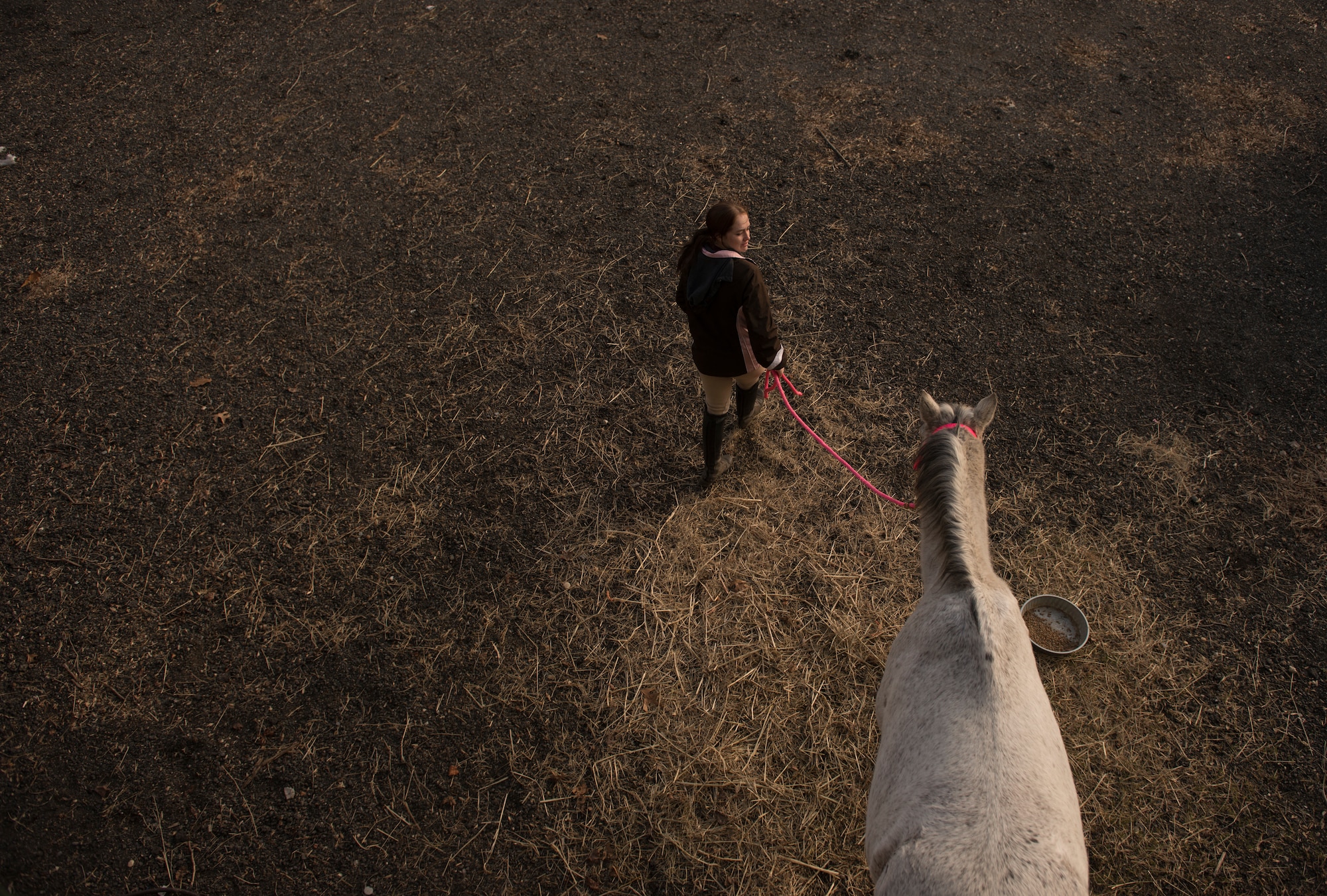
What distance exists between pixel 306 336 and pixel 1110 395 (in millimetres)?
4914

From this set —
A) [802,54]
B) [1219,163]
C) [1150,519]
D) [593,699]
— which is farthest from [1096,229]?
[593,699]

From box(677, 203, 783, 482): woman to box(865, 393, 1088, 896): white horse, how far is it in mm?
783

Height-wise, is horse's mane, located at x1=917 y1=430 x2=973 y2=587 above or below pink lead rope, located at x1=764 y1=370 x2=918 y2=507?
above

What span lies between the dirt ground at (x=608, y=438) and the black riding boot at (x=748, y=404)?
0.47ft

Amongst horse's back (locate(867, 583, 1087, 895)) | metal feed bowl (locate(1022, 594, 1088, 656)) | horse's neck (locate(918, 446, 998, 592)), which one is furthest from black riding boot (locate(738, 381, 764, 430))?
metal feed bowl (locate(1022, 594, 1088, 656))

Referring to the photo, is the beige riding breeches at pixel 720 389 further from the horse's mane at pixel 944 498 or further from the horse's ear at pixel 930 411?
the horse's mane at pixel 944 498

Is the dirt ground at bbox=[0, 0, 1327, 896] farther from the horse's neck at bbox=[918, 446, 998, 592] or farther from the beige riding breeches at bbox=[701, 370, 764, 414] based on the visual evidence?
the horse's neck at bbox=[918, 446, 998, 592]

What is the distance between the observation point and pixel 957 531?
8.50 feet

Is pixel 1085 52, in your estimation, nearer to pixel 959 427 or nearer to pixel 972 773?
pixel 959 427

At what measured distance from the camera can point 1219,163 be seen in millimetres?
5410

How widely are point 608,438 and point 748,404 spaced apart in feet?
2.74

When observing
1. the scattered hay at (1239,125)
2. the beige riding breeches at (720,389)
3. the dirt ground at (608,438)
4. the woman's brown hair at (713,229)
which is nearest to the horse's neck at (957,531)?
the dirt ground at (608,438)

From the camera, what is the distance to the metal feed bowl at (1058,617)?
10.9ft

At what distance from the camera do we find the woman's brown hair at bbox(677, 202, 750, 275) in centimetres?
282
